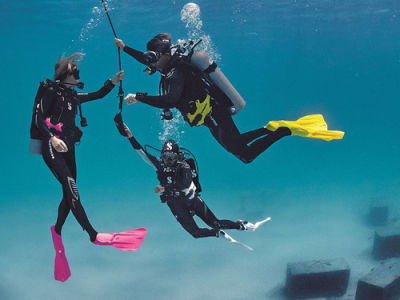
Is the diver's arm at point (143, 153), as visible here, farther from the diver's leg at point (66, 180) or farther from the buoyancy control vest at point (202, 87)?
the diver's leg at point (66, 180)

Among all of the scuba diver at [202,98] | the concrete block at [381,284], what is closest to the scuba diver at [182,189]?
the scuba diver at [202,98]

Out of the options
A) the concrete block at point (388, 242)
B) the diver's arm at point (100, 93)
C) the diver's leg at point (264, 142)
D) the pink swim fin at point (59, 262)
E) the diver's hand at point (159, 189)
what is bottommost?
the pink swim fin at point (59, 262)

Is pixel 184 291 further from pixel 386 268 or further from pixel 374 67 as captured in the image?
pixel 374 67

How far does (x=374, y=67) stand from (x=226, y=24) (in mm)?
31852

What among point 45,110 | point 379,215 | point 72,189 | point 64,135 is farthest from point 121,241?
point 379,215

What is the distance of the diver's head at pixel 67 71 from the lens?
3760 mm

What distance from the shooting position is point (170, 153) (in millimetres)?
4250

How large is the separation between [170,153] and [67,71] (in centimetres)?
129

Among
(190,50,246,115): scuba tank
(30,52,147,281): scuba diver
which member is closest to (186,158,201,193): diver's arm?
(190,50,246,115): scuba tank

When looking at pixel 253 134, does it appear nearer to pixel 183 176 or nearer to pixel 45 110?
pixel 183 176

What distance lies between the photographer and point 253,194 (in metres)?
31.4

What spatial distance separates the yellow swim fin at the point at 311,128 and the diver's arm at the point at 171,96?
3.47 feet

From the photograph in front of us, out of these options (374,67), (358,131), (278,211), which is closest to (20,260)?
(278,211)

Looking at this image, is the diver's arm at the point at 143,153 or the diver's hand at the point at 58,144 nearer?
the diver's hand at the point at 58,144
